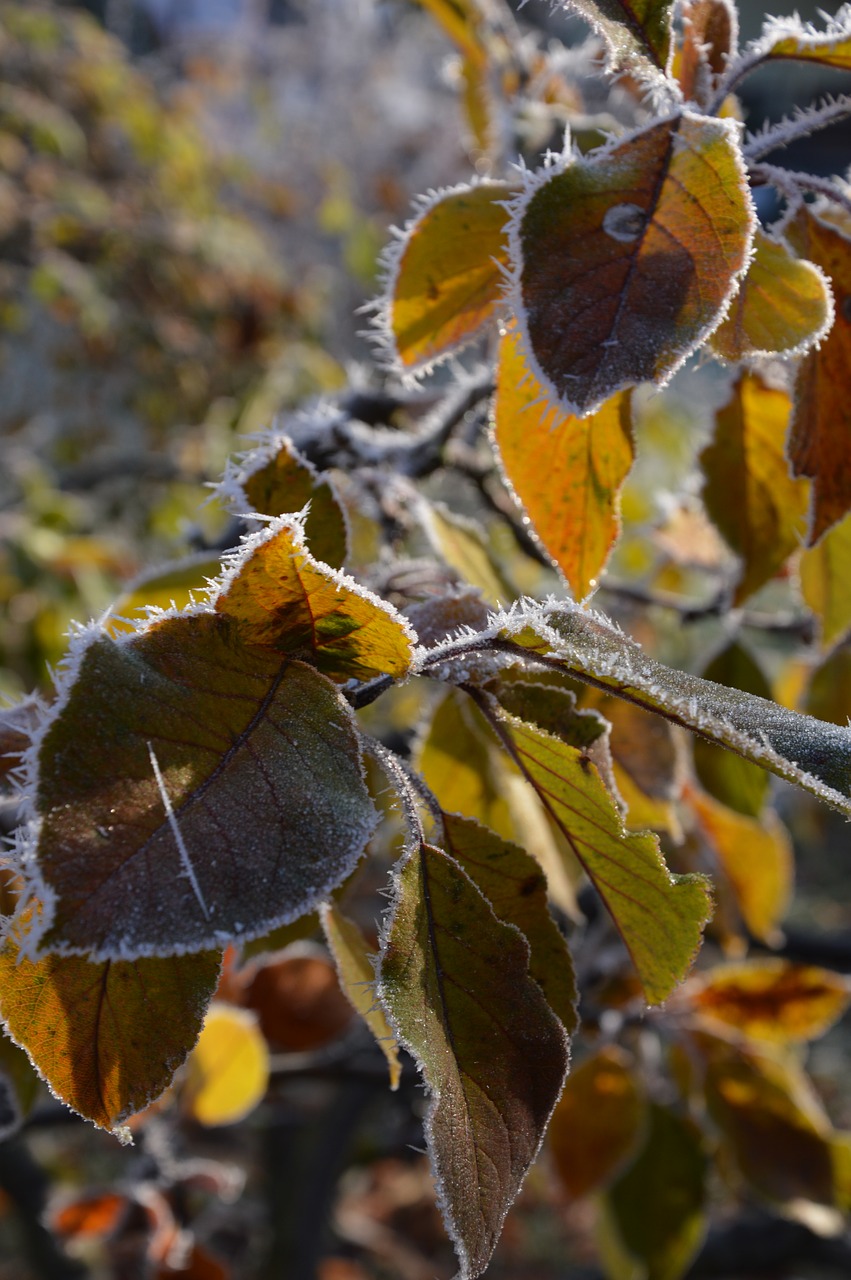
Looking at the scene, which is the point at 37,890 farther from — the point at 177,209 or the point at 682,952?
the point at 177,209

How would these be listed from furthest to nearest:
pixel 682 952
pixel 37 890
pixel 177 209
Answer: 1. pixel 177 209
2. pixel 682 952
3. pixel 37 890

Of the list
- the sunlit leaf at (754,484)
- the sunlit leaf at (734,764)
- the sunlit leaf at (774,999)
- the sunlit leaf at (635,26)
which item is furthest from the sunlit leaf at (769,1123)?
the sunlit leaf at (635,26)

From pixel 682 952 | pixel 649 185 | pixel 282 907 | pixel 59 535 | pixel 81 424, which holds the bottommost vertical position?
pixel 81 424

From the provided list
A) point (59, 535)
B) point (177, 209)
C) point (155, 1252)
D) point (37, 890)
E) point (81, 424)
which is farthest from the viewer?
point (177, 209)

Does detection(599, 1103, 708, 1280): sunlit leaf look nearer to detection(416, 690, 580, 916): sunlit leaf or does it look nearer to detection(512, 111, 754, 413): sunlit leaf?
detection(416, 690, 580, 916): sunlit leaf

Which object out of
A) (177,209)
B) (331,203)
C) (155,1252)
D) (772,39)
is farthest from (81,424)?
(772,39)

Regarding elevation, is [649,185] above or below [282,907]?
above

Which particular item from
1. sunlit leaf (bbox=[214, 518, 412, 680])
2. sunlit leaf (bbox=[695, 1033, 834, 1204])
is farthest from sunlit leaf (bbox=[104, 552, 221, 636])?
sunlit leaf (bbox=[695, 1033, 834, 1204])
